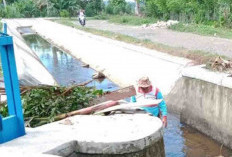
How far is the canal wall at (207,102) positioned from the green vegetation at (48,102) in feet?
9.34

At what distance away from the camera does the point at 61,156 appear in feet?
15.9

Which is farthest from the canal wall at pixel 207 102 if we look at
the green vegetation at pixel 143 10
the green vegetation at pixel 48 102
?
the green vegetation at pixel 143 10

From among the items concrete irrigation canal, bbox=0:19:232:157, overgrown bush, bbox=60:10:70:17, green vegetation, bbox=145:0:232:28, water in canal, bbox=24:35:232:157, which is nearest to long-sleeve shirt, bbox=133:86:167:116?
concrete irrigation canal, bbox=0:19:232:157

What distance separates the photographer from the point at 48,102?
6.33 metres

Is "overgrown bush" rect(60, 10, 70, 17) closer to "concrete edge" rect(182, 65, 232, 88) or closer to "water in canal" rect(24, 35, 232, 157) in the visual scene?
"water in canal" rect(24, 35, 232, 157)

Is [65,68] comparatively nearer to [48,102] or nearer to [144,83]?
[48,102]

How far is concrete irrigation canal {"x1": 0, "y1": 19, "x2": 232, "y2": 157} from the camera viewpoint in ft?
16.4

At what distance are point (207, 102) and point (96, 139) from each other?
4.17m

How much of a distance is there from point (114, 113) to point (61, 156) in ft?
4.94

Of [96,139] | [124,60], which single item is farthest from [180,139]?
[124,60]

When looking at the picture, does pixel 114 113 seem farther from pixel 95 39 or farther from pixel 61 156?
pixel 95 39

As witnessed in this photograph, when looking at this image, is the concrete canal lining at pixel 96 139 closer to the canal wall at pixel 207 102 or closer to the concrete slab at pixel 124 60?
the canal wall at pixel 207 102

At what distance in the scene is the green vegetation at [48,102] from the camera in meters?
6.19

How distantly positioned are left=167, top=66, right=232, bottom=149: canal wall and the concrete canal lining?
272cm
